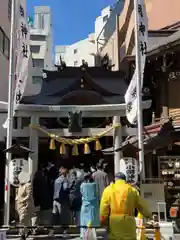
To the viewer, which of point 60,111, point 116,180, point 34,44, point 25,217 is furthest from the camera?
point 34,44

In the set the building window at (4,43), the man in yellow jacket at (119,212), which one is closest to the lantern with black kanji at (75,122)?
the man in yellow jacket at (119,212)

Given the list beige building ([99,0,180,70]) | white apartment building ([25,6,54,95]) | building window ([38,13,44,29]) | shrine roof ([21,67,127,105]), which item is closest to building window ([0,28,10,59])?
shrine roof ([21,67,127,105])

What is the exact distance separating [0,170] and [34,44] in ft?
151

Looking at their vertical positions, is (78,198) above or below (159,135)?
below

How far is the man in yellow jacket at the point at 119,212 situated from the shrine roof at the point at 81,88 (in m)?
9.45

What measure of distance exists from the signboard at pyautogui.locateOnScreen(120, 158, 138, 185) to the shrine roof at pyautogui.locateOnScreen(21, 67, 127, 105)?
13.4 ft

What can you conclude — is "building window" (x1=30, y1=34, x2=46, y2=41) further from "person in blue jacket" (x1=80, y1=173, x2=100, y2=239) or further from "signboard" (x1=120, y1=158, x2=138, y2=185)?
"person in blue jacket" (x1=80, y1=173, x2=100, y2=239)

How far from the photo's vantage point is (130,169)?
11688mm

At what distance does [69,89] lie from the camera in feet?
55.3

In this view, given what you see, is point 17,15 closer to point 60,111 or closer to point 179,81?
point 60,111

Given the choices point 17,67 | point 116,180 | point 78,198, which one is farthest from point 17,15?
point 116,180

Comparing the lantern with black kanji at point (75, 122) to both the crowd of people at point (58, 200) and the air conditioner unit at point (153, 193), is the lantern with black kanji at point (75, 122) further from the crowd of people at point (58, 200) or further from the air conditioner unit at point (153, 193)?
the air conditioner unit at point (153, 193)

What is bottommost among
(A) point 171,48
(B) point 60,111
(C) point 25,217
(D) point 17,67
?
(C) point 25,217

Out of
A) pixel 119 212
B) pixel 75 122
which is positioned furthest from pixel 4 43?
pixel 119 212
